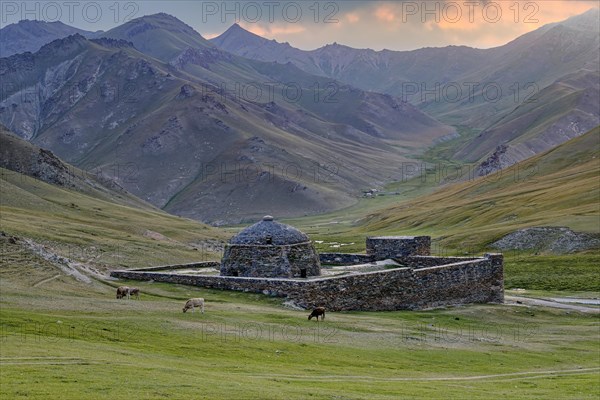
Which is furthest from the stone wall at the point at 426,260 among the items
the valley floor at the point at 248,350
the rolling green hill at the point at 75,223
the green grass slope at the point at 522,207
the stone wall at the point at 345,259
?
the green grass slope at the point at 522,207

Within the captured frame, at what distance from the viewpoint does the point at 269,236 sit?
180 feet

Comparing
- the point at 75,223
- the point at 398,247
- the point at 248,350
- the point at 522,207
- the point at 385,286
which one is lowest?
the point at 248,350

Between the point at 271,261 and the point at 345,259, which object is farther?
the point at 345,259

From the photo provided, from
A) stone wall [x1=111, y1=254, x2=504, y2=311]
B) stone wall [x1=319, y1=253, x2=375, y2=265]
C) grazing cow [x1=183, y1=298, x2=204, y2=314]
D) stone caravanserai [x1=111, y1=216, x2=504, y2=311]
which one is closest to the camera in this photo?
grazing cow [x1=183, y1=298, x2=204, y2=314]

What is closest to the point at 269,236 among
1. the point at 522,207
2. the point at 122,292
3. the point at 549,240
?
the point at 122,292

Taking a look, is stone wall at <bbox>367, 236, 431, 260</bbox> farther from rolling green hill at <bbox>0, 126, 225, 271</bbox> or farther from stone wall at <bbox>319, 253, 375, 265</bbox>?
rolling green hill at <bbox>0, 126, 225, 271</bbox>

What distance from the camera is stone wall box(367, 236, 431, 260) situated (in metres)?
66.8

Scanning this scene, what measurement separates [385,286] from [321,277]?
429 centimetres

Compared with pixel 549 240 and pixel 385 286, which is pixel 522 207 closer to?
pixel 549 240

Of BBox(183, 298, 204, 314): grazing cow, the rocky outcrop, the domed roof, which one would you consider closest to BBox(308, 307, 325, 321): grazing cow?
BBox(183, 298, 204, 314): grazing cow

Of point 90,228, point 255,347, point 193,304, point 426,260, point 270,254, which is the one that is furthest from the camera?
point 90,228

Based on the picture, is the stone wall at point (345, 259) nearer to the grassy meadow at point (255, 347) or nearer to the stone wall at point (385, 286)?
the stone wall at point (385, 286)

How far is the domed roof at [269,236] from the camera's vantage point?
180ft

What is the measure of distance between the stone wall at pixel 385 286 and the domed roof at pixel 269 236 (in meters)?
4.10
